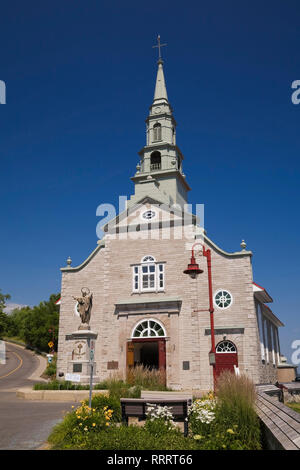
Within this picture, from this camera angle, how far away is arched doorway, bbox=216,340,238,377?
2330 cm

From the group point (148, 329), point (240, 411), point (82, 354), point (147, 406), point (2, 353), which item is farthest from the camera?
point (2, 353)

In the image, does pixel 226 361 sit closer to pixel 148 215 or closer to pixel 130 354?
pixel 130 354

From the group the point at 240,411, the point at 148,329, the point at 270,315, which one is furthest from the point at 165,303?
the point at 240,411

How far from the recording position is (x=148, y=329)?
1003 inches

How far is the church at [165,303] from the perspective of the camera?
23797mm

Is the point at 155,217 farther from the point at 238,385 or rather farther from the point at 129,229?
the point at 238,385

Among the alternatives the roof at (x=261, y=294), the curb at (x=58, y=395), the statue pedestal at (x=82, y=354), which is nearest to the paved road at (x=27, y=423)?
the curb at (x=58, y=395)

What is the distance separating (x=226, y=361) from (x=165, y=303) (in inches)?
199

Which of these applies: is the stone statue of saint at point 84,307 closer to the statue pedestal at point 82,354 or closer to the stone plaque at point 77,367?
the statue pedestal at point 82,354

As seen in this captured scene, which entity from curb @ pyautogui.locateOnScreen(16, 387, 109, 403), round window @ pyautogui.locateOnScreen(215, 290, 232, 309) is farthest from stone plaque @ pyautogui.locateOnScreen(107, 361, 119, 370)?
round window @ pyautogui.locateOnScreen(215, 290, 232, 309)

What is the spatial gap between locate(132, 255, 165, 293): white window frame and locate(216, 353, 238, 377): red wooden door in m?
5.60

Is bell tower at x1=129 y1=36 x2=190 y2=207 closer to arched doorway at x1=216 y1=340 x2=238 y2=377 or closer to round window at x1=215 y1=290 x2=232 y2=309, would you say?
round window at x1=215 y1=290 x2=232 y2=309

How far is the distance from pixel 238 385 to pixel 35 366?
1552 inches

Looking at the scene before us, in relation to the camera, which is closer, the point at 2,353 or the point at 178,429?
the point at 178,429
